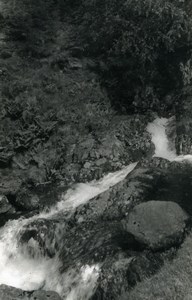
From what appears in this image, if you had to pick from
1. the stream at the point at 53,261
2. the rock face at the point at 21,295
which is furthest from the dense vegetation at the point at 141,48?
the rock face at the point at 21,295

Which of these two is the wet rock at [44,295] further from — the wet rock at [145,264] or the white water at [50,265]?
the wet rock at [145,264]

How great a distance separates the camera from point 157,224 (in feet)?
33.0

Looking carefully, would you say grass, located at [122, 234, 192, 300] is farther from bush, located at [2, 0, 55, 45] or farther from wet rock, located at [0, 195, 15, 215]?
bush, located at [2, 0, 55, 45]

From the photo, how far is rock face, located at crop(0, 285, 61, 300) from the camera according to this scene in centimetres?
937

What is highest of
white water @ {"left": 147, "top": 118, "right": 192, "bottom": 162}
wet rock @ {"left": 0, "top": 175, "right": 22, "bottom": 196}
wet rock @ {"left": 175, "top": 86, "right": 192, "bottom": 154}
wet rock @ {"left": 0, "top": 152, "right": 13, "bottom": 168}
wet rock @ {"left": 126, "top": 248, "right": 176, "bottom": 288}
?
wet rock @ {"left": 126, "top": 248, "right": 176, "bottom": 288}

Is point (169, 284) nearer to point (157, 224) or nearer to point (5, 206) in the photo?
point (157, 224)

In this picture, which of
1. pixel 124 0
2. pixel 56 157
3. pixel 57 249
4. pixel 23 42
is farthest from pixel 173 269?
pixel 23 42

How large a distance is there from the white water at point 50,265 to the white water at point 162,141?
4.24 feet

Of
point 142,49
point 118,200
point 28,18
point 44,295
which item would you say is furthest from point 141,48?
point 44,295

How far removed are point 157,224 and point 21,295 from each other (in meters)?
3.24

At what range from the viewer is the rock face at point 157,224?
32.3 feet

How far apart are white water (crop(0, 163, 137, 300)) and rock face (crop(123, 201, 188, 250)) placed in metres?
1.24

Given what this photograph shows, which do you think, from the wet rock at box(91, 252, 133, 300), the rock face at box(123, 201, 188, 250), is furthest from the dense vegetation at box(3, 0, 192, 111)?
the wet rock at box(91, 252, 133, 300)

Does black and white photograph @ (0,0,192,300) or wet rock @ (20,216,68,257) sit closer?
black and white photograph @ (0,0,192,300)
